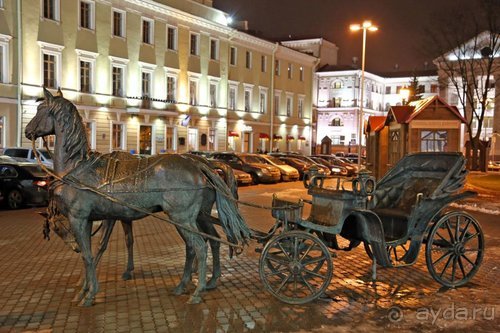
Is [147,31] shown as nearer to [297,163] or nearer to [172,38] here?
[172,38]

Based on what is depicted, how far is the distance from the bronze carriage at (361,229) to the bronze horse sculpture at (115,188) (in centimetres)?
71

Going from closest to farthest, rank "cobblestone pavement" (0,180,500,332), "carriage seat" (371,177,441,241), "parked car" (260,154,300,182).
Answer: "cobblestone pavement" (0,180,500,332) → "carriage seat" (371,177,441,241) → "parked car" (260,154,300,182)

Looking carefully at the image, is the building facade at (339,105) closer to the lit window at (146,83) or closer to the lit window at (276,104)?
the lit window at (276,104)

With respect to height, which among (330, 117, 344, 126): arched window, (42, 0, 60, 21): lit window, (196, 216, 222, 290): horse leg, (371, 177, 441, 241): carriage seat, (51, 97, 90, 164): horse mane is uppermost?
(42, 0, 60, 21): lit window

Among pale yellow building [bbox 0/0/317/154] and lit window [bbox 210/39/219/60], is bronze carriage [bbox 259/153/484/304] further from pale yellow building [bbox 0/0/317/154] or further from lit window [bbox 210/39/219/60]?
lit window [bbox 210/39/219/60]

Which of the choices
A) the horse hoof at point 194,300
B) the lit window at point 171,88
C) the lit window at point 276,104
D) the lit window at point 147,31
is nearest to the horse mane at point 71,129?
the horse hoof at point 194,300

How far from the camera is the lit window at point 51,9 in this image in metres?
32.4

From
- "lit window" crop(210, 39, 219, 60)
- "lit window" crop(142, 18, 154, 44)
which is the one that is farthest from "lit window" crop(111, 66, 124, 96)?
"lit window" crop(210, 39, 219, 60)

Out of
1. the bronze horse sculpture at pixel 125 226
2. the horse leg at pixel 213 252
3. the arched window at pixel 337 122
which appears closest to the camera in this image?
the bronze horse sculpture at pixel 125 226

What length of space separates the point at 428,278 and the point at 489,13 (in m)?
29.6

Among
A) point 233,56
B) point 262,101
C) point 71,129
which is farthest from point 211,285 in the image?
point 262,101

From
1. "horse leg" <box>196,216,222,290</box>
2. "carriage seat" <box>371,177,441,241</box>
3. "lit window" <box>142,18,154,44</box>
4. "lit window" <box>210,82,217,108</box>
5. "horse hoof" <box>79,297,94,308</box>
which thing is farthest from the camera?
"lit window" <box>210,82,217,108</box>

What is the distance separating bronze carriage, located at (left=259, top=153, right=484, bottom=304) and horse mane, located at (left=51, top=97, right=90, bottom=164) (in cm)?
269

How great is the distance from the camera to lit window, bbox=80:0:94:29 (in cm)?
3491
